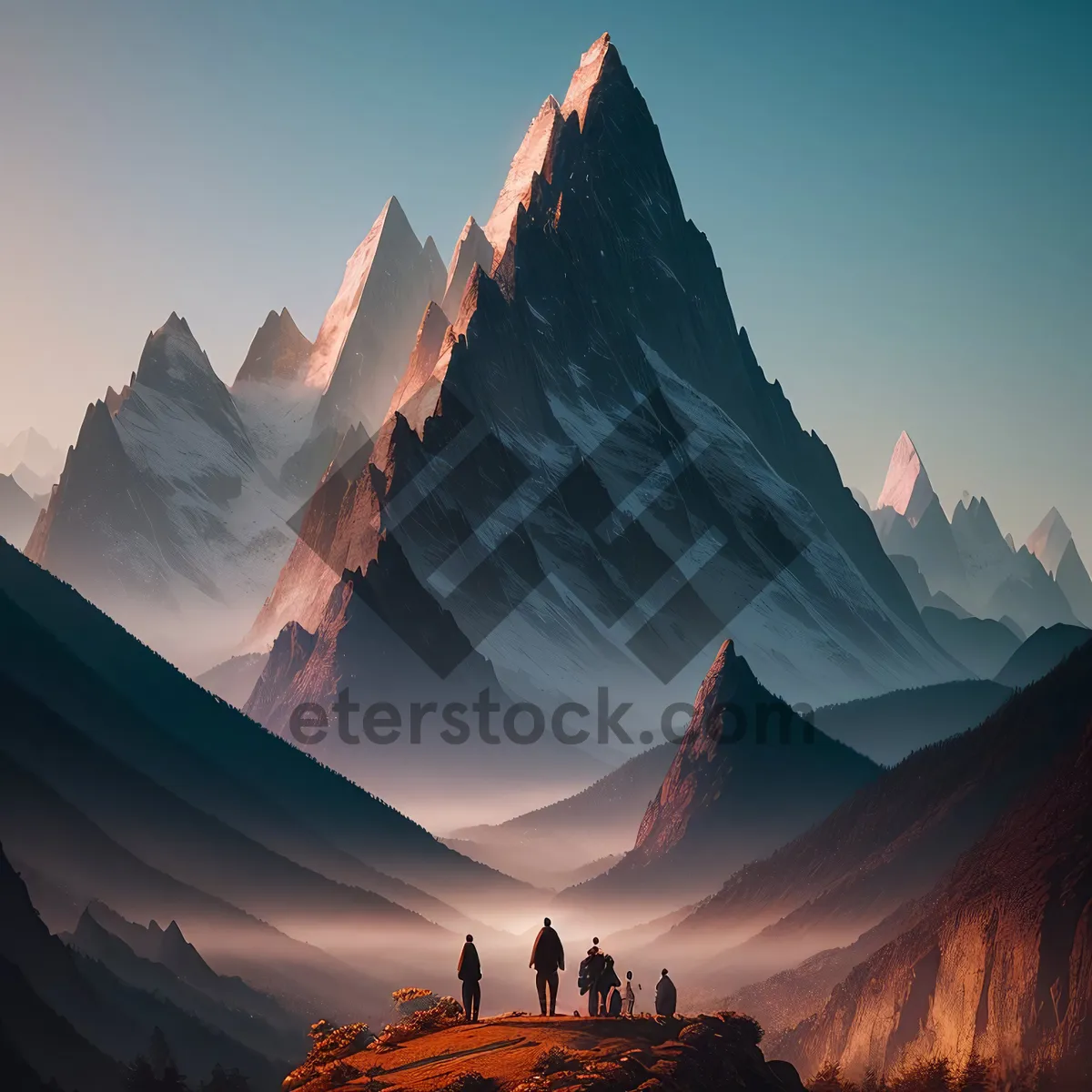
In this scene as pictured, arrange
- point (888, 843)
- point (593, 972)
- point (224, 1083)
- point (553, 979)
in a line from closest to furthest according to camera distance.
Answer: point (553, 979) → point (593, 972) → point (224, 1083) → point (888, 843)

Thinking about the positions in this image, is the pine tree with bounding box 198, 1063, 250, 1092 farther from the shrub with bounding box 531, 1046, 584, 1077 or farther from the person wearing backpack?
the shrub with bounding box 531, 1046, 584, 1077

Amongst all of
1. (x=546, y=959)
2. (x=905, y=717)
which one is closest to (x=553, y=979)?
(x=546, y=959)

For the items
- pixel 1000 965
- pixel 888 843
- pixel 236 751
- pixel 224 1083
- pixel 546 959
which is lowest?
pixel 224 1083

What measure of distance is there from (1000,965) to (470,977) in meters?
17.5

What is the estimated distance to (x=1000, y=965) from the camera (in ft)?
149

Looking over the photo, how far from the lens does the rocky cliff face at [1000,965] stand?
4294 centimetres

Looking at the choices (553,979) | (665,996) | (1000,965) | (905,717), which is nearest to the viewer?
(553,979)

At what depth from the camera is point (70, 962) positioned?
177 ft

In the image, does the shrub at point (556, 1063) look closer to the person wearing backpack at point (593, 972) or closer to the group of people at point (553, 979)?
the group of people at point (553, 979)

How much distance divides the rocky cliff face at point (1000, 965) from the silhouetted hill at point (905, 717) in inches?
4173

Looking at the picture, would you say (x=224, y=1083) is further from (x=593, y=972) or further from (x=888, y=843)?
(x=888, y=843)

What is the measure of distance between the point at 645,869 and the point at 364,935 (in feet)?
81.8

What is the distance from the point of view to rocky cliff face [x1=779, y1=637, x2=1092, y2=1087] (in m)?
42.9

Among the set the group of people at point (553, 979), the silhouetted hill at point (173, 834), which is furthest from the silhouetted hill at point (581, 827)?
the group of people at point (553, 979)
